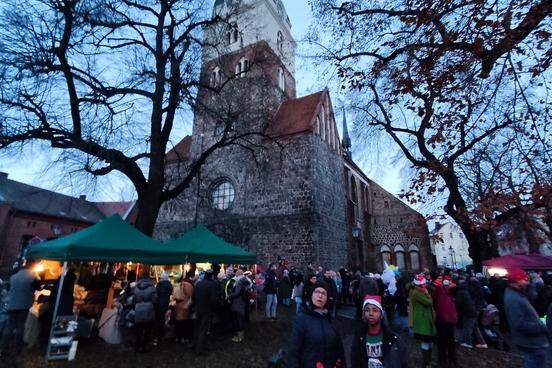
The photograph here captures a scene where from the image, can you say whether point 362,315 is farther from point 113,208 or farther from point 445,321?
point 113,208

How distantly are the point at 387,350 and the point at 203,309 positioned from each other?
470 cm

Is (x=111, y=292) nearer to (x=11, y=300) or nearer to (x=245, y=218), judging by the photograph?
(x=11, y=300)

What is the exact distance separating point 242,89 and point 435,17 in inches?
367

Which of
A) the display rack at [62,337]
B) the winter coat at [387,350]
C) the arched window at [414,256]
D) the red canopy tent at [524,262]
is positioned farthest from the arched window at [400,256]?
the winter coat at [387,350]

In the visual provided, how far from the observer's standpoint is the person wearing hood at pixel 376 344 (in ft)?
8.73

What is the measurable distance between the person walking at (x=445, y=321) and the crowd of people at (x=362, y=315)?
0.02 meters

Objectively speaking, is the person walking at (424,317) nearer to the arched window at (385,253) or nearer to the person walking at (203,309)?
the person walking at (203,309)

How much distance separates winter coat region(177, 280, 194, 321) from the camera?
718cm

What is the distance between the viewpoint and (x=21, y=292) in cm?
615

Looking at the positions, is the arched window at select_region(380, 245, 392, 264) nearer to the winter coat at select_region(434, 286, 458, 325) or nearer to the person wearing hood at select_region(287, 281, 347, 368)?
the winter coat at select_region(434, 286, 458, 325)

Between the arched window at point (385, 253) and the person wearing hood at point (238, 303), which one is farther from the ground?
the arched window at point (385, 253)

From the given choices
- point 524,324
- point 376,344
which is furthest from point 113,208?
point 524,324

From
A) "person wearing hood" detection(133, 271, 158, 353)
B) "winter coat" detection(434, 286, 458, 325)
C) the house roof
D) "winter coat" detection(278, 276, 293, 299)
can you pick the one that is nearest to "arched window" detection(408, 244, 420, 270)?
"winter coat" detection(278, 276, 293, 299)

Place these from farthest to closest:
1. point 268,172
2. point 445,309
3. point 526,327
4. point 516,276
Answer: point 268,172 → point 445,309 → point 516,276 → point 526,327
